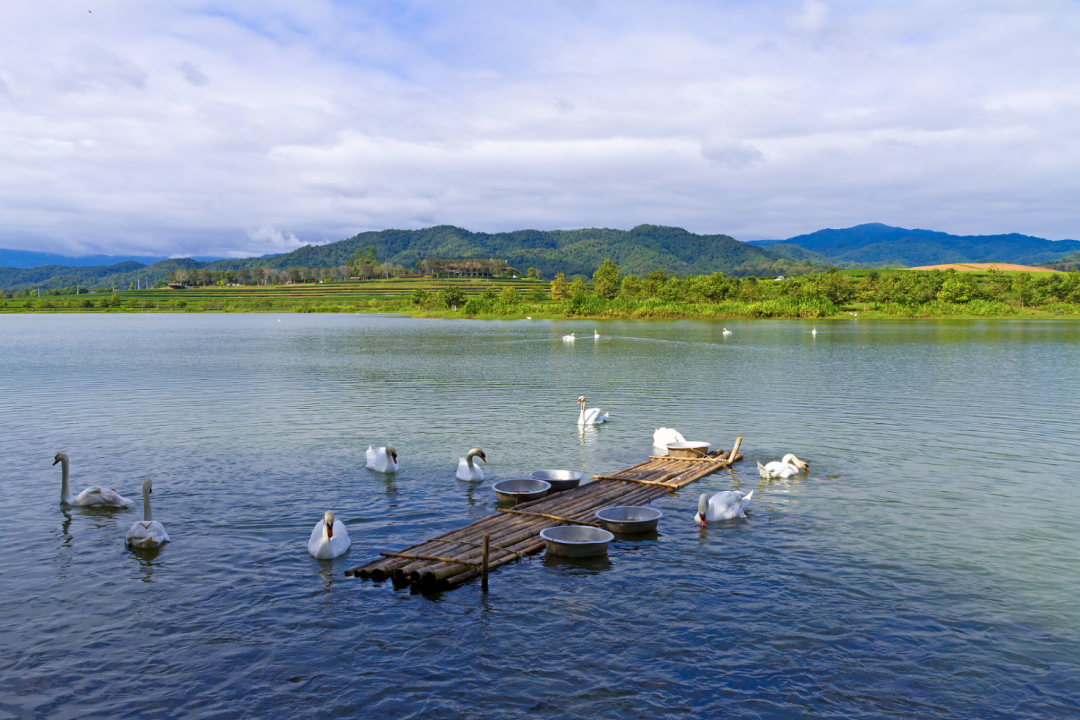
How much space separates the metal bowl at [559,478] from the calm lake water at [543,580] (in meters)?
Result: 1.62

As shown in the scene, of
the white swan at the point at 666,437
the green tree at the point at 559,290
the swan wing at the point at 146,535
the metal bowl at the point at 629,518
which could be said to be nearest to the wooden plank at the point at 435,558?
the metal bowl at the point at 629,518

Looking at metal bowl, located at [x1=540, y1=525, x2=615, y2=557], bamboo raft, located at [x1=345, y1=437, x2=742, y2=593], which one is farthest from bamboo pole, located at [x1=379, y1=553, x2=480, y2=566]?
metal bowl, located at [x1=540, y1=525, x2=615, y2=557]

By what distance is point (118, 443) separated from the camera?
22.8 metres

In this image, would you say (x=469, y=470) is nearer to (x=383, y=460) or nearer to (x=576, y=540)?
(x=383, y=460)

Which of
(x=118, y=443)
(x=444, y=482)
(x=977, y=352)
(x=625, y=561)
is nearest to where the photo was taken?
(x=625, y=561)

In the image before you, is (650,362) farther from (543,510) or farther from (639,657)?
(639,657)

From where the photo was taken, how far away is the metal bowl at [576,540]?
504 inches

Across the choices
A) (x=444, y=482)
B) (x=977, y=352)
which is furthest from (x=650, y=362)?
(x=444, y=482)

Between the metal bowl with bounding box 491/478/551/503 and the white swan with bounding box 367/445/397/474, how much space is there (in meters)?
3.58

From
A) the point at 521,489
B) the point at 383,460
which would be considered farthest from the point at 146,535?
the point at 521,489

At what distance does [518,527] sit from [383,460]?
5986mm

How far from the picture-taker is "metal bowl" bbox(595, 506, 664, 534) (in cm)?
1398

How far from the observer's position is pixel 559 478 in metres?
17.7

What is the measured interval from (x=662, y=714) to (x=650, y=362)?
42506 millimetres
